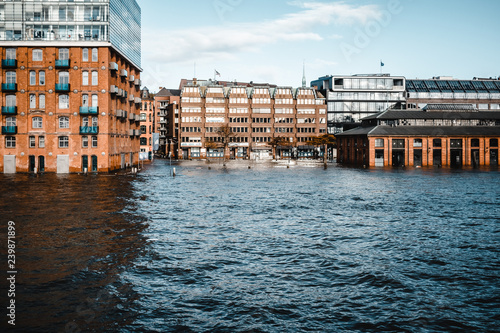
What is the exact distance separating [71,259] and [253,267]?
315 inches

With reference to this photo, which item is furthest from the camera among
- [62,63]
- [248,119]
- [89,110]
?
[248,119]

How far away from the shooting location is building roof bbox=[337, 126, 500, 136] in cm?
10894

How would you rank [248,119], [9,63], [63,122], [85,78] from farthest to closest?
[248,119] < [63,122] < [85,78] < [9,63]

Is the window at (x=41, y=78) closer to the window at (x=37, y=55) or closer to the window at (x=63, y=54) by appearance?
the window at (x=37, y=55)

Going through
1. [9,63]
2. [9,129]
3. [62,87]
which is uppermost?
[9,63]

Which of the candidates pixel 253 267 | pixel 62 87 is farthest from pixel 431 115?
pixel 253 267

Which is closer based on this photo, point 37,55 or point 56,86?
point 56,86

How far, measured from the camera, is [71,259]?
66.8 ft

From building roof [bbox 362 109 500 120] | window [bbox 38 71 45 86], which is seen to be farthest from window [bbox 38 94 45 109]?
building roof [bbox 362 109 500 120]

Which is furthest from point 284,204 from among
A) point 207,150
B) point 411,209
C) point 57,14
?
point 207,150

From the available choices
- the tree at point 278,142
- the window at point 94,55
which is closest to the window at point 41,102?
the window at point 94,55

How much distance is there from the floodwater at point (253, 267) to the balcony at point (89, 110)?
4043 centimetres

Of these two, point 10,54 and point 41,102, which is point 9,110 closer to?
point 41,102

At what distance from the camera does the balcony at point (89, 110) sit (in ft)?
252
